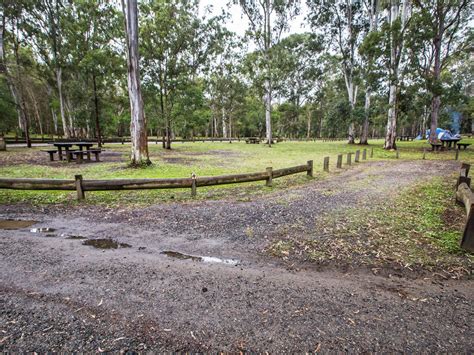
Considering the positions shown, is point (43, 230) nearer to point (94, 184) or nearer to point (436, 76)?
point (94, 184)

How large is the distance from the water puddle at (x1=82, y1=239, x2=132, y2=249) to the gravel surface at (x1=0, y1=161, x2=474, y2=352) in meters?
0.07

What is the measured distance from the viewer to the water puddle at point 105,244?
152 inches

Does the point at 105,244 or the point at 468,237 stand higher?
the point at 468,237

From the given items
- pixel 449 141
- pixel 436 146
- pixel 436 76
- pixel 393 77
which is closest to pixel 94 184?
pixel 393 77

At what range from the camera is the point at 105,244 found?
13.0ft

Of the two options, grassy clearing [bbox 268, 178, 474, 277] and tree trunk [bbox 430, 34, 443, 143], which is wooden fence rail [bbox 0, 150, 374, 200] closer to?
grassy clearing [bbox 268, 178, 474, 277]

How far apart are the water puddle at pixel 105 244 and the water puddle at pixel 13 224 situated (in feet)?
6.02

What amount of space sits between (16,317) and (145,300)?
3.93 ft

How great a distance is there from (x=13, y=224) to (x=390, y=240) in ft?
24.2

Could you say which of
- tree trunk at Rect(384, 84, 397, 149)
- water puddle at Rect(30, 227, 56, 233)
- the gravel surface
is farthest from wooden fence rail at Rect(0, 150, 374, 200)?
tree trunk at Rect(384, 84, 397, 149)

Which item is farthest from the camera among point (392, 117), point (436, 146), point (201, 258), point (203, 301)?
point (392, 117)

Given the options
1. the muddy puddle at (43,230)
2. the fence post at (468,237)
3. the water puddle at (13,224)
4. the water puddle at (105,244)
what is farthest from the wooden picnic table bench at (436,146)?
the water puddle at (13,224)

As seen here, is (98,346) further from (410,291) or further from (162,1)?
(162,1)

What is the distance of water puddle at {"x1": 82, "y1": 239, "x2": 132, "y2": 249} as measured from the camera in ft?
12.7
